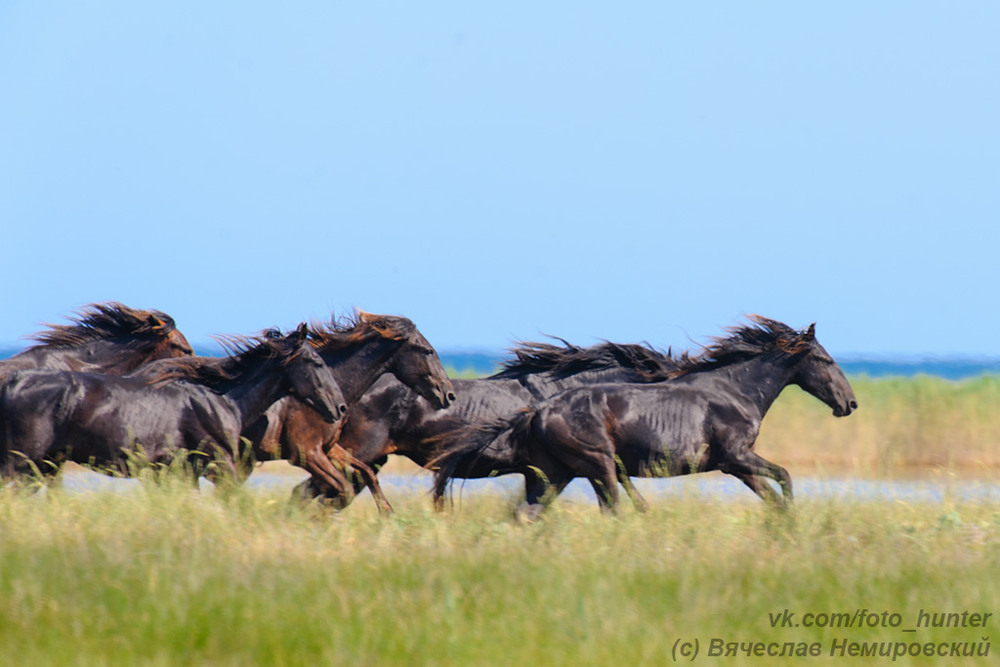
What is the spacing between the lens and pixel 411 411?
9672 mm

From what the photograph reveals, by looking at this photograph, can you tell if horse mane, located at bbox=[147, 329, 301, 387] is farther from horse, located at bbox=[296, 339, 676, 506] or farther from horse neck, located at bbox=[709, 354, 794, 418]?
horse neck, located at bbox=[709, 354, 794, 418]

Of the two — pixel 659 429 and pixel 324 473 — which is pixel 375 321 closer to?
pixel 324 473

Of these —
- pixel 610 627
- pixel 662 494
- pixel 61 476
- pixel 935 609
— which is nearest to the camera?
pixel 610 627

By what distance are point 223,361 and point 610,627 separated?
4828 millimetres

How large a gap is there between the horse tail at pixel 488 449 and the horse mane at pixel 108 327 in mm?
3048

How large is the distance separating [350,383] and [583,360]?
1.91 m

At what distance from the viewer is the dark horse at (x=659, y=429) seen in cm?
839

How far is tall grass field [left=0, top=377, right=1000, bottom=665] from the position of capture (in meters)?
4.67

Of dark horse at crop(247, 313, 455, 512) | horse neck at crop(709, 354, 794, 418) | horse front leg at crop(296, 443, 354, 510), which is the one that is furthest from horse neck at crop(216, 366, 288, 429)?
horse neck at crop(709, 354, 794, 418)

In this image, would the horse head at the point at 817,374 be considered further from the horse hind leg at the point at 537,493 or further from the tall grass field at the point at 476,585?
the horse hind leg at the point at 537,493

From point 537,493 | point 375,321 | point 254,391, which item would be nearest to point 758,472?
point 537,493

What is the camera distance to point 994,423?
15.3 meters

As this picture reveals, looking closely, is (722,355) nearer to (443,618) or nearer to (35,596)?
(443,618)

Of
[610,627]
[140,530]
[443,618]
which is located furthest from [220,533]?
[610,627]
